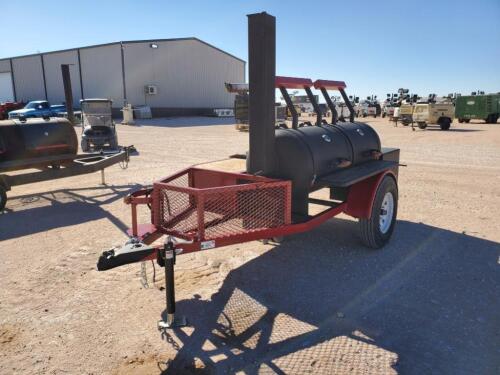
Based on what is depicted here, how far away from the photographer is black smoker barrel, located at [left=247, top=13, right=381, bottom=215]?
420 cm

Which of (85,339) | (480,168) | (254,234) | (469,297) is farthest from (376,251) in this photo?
(480,168)

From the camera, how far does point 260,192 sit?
4.07 metres

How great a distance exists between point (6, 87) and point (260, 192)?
5242 cm

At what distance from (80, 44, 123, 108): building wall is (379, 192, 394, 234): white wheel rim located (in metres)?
36.2

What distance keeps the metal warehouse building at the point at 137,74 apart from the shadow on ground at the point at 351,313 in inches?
1393

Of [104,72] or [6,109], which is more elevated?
[104,72]

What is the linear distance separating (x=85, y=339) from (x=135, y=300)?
2.23ft

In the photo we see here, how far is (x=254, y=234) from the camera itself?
3.87 m

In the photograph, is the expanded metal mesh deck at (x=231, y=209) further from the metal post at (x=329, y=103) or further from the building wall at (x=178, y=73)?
the building wall at (x=178, y=73)

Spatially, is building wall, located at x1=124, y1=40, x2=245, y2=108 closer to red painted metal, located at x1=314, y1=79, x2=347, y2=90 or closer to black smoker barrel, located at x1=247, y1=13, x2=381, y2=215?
red painted metal, located at x1=314, y1=79, x2=347, y2=90

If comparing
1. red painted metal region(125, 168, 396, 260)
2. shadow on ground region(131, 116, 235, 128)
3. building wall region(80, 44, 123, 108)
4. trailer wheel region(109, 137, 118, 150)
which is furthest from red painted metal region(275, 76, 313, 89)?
building wall region(80, 44, 123, 108)

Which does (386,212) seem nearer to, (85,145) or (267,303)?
(267,303)

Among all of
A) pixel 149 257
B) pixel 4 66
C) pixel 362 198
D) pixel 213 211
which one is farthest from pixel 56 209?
pixel 4 66

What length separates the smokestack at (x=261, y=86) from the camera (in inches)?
164
